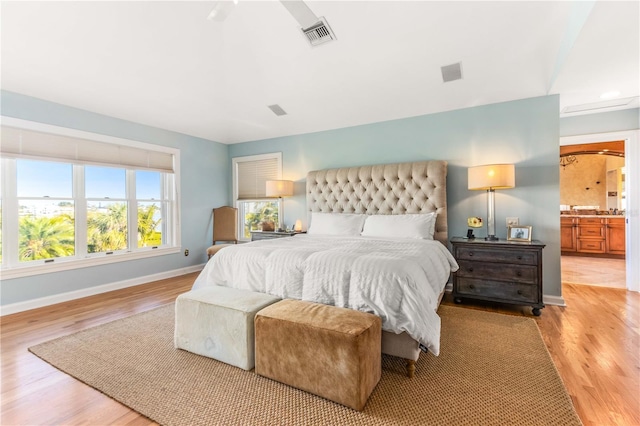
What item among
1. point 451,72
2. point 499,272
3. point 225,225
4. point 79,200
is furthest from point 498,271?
point 79,200

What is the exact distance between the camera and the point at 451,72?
3.01 m

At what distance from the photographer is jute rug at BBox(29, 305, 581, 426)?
1539 millimetres

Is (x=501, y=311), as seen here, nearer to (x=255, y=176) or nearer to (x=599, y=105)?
(x=599, y=105)

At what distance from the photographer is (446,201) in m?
3.82

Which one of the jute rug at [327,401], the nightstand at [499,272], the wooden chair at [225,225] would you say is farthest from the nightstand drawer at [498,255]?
the wooden chair at [225,225]

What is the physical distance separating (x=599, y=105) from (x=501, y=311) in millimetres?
2860

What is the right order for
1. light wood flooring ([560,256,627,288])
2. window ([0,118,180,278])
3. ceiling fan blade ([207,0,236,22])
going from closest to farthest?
1. ceiling fan blade ([207,0,236,22])
2. window ([0,118,180,278])
3. light wood flooring ([560,256,627,288])

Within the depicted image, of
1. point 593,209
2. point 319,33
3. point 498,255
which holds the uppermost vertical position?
point 319,33

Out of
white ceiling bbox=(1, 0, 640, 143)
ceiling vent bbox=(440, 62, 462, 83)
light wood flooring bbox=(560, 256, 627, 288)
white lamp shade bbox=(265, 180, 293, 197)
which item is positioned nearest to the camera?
white ceiling bbox=(1, 0, 640, 143)

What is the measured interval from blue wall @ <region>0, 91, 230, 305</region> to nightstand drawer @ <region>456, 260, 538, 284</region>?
4.35 meters

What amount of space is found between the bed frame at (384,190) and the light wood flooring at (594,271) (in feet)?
8.20

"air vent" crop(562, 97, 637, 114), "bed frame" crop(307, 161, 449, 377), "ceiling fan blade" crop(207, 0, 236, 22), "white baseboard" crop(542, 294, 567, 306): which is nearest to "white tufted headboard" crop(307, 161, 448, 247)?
"bed frame" crop(307, 161, 449, 377)

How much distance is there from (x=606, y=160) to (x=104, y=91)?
33.3ft

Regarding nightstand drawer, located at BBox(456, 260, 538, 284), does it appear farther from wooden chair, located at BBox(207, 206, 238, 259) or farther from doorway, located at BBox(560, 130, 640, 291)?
wooden chair, located at BBox(207, 206, 238, 259)
